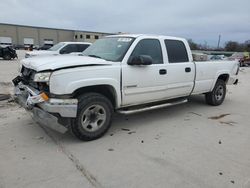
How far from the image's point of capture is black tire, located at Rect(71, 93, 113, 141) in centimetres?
389

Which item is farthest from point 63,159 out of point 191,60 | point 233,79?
point 233,79

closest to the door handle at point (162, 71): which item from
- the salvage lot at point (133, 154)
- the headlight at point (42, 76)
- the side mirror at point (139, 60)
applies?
the side mirror at point (139, 60)

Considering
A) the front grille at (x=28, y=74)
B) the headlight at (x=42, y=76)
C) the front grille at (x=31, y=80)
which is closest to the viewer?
the headlight at (x=42, y=76)

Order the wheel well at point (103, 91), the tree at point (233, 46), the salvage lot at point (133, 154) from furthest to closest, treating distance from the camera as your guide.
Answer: the tree at point (233, 46) < the wheel well at point (103, 91) < the salvage lot at point (133, 154)

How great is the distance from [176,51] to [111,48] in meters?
1.54

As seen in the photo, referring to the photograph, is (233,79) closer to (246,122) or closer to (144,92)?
(246,122)

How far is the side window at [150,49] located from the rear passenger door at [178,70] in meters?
0.22

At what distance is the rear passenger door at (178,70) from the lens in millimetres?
5133

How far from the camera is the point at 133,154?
365cm

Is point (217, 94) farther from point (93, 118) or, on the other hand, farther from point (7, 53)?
point (7, 53)

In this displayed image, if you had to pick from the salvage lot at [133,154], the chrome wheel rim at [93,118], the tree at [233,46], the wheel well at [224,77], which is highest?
the tree at [233,46]

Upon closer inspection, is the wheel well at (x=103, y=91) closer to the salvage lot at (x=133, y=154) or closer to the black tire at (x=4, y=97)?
the salvage lot at (x=133, y=154)

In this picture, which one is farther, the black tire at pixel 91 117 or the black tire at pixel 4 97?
the black tire at pixel 4 97

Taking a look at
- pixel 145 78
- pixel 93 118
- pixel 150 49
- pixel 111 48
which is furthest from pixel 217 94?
pixel 93 118
